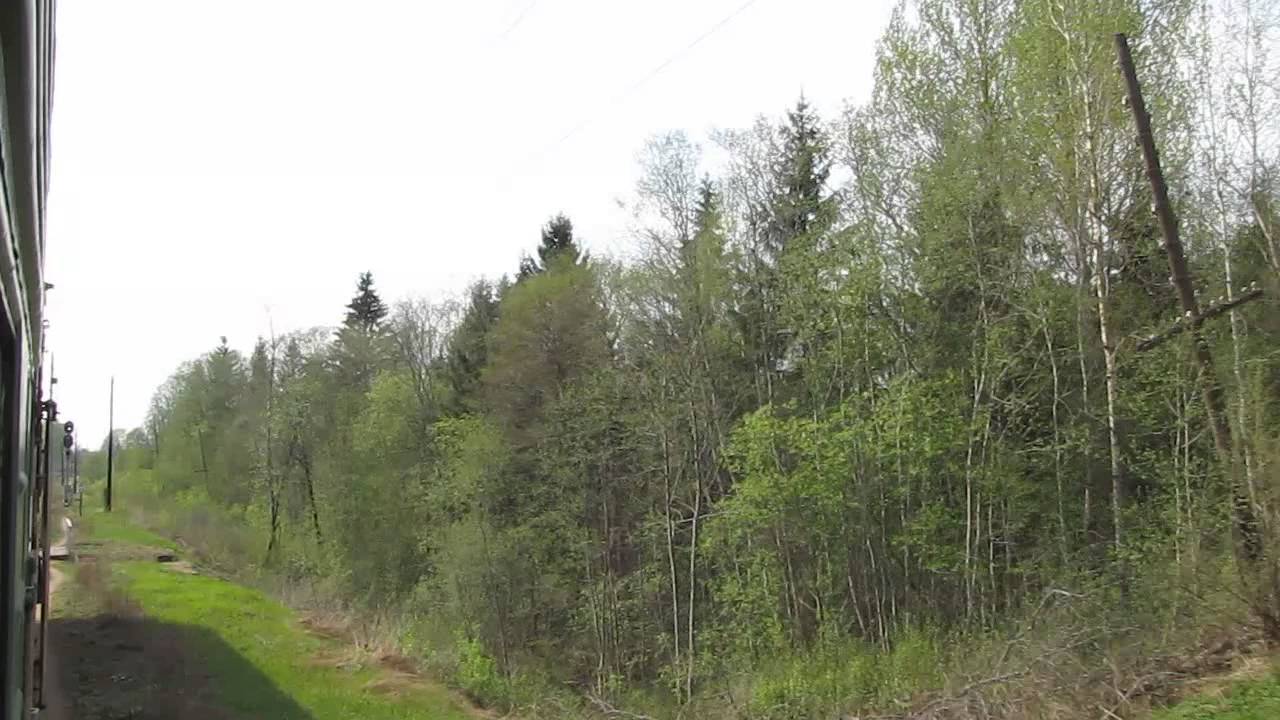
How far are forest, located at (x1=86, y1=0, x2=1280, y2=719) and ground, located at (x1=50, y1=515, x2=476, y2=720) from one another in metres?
1.81

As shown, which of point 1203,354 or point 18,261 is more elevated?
point 1203,354

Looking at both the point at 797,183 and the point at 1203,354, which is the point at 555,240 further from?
the point at 1203,354

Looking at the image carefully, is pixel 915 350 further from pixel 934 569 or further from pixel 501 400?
pixel 501 400

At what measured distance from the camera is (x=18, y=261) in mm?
2199

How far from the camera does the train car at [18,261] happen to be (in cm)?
140

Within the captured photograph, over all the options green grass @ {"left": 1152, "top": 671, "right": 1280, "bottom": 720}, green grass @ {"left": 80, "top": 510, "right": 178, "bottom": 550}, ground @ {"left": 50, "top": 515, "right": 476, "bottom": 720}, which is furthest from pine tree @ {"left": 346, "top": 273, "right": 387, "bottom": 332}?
green grass @ {"left": 1152, "top": 671, "right": 1280, "bottom": 720}

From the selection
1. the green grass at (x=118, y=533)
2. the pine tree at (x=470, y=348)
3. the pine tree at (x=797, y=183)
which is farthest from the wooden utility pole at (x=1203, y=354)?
the green grass at (x=118, y=533)

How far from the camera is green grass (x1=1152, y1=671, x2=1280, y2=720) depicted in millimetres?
7430

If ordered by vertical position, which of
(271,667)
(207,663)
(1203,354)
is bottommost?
(271,667)

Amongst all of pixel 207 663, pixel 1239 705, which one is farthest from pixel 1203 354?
pixel 207 663

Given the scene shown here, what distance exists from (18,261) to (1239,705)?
890cm

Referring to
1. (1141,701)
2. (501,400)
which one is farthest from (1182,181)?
(501,400)

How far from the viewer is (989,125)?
1546cm

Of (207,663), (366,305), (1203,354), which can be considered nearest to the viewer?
(1203,354)
